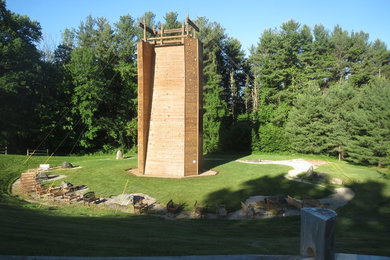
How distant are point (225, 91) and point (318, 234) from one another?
4209 cm

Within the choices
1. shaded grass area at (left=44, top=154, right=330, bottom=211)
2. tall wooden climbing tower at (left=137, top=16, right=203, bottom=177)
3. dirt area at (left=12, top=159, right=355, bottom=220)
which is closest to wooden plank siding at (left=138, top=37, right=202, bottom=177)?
tall wooden climbing tower at (left=137, top=16, right=203, bottom=177)

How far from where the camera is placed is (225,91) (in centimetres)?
4453

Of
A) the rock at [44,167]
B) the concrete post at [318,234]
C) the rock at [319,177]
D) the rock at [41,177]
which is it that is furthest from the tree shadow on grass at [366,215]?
the rock at [44,167]

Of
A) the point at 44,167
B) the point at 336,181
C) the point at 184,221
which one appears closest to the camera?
the point at 184,221

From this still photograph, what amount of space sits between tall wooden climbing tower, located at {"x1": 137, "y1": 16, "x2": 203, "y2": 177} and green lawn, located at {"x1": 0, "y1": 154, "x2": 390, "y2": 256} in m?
1.52

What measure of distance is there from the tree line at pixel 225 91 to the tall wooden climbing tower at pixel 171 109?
1478 cm

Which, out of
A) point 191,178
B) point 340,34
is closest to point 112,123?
point 191,178

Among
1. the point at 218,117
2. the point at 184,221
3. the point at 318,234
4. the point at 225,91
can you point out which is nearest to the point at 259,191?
the point at 184,221

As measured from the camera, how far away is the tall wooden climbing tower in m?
18.1

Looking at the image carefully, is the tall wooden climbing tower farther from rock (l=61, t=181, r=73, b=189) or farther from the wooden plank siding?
rock (l=61, t=181, r=73, b=189)

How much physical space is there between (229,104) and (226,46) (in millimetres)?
9122

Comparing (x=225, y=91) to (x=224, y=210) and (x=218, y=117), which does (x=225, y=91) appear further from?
(x=224, y=210)

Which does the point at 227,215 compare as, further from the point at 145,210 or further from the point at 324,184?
the point at 324,184

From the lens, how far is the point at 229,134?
36062 mm
